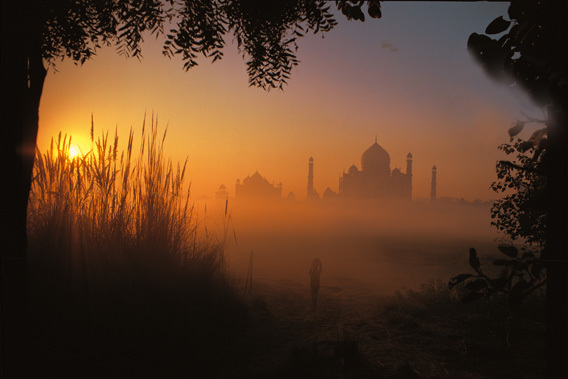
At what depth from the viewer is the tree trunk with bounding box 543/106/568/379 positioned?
5.42 feet

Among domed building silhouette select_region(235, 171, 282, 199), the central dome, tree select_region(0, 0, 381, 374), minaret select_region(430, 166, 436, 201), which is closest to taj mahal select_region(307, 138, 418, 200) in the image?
the central dome

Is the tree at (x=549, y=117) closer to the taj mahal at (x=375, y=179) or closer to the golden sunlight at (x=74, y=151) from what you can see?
the golden sunlight at (x=74, y=151)

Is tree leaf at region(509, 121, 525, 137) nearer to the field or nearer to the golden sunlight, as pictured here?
the field

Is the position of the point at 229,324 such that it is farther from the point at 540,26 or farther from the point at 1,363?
the point at 540,26

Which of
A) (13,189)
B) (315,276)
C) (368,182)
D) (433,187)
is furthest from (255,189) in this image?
(13,189)

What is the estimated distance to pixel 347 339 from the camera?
3.58 m

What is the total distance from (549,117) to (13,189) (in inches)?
117

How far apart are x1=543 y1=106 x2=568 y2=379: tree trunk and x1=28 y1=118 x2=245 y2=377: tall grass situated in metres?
2.63

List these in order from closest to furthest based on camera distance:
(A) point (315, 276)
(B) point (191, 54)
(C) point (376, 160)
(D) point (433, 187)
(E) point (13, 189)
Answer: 1. (E) point (13, 189)
2. (B) point (191, 54)
3. (A) point (315, 276)
4. (C) point (376, 160)
5. (D) point (433, 187)

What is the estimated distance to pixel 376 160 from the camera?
49.8 m

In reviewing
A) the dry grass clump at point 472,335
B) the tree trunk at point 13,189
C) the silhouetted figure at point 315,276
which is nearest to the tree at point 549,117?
the dry grass clump at point 472,335

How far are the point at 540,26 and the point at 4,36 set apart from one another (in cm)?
302

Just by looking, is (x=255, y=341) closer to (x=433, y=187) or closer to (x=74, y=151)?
(x=74, y=151)

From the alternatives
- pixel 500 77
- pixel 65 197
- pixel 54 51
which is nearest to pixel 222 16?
pixel 54 51
